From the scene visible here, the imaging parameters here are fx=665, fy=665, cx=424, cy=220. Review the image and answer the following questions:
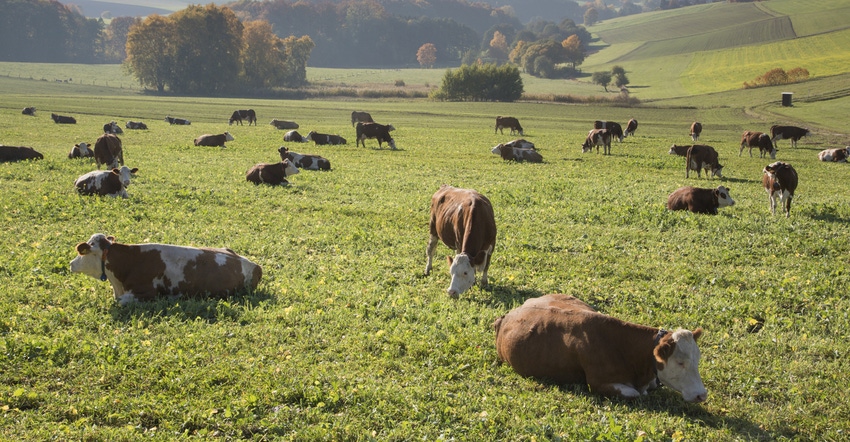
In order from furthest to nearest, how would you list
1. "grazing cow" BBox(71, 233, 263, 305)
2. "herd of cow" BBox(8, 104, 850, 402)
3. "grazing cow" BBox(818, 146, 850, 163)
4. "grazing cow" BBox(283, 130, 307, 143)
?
"grazing cow" BBox(283, 130, 307, 143) < "grazing cow" BBox(818, 146, 850, 163) < "grazing cow" BBox(71, 233, 263, 305) < "herd of cow" BBox(8, 104, 850, 402)

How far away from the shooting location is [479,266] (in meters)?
11.8

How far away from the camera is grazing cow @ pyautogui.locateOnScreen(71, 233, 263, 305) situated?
34.8 ft

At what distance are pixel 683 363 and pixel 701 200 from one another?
44.4ft

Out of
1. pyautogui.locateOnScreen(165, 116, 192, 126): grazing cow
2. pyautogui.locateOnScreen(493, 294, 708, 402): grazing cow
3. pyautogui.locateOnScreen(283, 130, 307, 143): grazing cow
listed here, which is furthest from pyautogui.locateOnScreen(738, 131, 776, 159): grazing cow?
pyautogui.locateOnScreen(165, 116, 192, 126): grazing cow

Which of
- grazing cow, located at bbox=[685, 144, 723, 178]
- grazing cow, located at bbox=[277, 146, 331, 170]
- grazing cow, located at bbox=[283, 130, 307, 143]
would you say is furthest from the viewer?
grazing cow, located at bbox=[283, 130, 307, 143]

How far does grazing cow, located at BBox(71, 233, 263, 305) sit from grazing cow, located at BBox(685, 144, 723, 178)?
22.4 m

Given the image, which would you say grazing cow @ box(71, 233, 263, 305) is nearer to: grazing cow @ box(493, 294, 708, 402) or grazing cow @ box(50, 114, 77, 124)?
grazing cow @ box(493, 294, 708, 402)

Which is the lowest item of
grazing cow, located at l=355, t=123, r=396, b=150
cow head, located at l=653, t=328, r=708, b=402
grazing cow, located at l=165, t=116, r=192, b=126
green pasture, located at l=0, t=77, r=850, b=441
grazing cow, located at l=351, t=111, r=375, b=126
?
green pasture, located at l=0, t=77, r=850, b=441

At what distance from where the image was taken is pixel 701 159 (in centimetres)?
2830

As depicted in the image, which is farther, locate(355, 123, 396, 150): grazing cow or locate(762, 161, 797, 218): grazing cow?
locate(355, 123, 396, 150): grazing cow

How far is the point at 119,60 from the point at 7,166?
181 meters

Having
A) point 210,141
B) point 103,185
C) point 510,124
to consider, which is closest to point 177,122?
point 210,141

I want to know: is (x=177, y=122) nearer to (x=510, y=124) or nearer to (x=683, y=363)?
(x=510, y=124)

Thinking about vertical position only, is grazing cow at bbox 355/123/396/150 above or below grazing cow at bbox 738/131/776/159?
below
